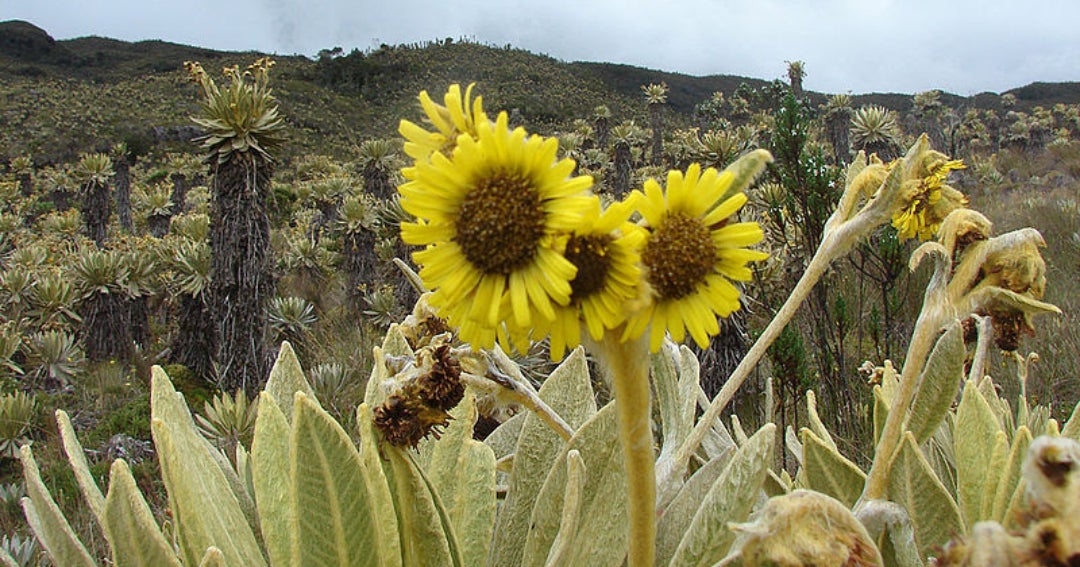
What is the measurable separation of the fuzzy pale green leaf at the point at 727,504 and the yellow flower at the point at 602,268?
0.32 meters

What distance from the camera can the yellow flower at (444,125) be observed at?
0.61 m

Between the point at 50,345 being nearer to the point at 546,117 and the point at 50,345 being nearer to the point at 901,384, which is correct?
the point at 901,384

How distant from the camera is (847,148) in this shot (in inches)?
535

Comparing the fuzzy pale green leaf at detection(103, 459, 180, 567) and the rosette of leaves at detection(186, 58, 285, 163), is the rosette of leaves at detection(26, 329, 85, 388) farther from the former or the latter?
the fuzzy pale green leaf at detection(103, 459, 180, 567)

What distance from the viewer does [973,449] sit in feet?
3.51

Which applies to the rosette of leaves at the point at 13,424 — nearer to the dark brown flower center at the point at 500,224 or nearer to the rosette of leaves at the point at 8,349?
the rosette of leaves at the point at 8,349

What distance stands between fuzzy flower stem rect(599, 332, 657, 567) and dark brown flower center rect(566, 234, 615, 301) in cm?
6

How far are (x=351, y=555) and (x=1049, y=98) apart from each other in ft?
160

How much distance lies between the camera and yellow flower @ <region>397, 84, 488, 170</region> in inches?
23.9

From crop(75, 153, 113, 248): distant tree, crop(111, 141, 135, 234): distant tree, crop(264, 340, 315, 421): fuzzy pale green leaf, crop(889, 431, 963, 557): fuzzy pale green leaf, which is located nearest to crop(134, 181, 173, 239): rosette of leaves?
crop(75, 153, 113, 248): distant tree

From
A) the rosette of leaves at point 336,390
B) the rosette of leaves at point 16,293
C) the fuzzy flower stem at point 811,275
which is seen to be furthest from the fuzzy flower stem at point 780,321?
the rosette of leaves at point 16,293

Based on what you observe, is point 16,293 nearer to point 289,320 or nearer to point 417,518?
point 289,320

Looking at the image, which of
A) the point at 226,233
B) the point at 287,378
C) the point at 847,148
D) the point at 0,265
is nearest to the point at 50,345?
the point at 226,233

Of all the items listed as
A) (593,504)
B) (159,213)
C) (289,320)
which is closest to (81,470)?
(593,504)
